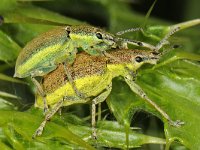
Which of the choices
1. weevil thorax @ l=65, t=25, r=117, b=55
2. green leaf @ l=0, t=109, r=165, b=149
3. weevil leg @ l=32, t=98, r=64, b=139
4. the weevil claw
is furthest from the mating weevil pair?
the weevil claw

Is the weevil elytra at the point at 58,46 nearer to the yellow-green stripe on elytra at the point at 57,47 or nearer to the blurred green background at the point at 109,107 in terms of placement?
the yellow-green stripe on elytra at the point at 57,47

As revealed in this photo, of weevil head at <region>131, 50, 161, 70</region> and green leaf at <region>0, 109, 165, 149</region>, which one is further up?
weevil head at <region>131, 50, 161, 70</region>

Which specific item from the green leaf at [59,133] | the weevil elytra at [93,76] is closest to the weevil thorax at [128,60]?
the weevil elytra at [93,76]

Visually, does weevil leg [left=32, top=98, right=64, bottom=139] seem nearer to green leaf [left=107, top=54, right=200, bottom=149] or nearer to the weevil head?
green leaf [left=107, top=54, right=200, bottom=149]

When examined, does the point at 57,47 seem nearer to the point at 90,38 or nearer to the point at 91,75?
the point at 90,38

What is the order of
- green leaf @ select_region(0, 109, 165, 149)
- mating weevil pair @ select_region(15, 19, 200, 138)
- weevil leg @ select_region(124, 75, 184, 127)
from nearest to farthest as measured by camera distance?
green leaf @ select_region(0, 109, 165, 149)
weevil leg @ select_region(124, 75, 184, 127)
mating weevil pair @ select_region(15, 19, 200, 138)

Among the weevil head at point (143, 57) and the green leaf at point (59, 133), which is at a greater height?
the weevil head at point (143, 57)

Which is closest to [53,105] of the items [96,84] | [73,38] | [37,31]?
[96,84]

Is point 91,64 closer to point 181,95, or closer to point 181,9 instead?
point 181,95
